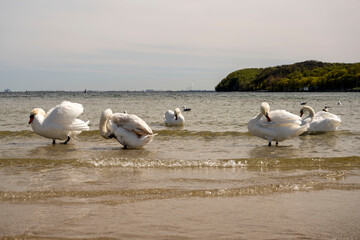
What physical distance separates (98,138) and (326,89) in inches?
5425

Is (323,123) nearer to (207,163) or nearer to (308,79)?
(207,163)

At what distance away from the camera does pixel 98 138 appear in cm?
1355

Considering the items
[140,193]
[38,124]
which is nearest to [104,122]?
[38,124]

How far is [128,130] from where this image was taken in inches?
417

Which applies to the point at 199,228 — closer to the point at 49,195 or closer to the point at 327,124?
the point at 49,195

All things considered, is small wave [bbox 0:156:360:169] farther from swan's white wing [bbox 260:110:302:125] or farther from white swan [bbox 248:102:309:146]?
swan's white wing [bbox 260:110:302:125]

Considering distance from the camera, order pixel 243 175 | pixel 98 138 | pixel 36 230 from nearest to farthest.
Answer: pixel 36 230, pixel 243 175, pixel 98 138

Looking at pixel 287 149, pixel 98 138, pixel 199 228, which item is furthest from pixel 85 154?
pixel 199 228

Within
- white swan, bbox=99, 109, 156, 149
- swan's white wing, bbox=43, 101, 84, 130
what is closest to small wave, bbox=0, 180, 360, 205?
white swan, bbox=99, 109, 156, 149

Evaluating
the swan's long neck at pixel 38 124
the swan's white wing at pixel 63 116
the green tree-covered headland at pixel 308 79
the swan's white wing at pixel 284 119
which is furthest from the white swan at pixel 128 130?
the green tree-covered headland at pixel 308 79

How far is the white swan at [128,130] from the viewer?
1048 centimetres

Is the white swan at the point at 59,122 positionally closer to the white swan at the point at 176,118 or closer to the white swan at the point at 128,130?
the white swan at the point at 128,130

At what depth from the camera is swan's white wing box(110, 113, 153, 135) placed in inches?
413

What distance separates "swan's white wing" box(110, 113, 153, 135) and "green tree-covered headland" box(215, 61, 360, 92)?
127m
